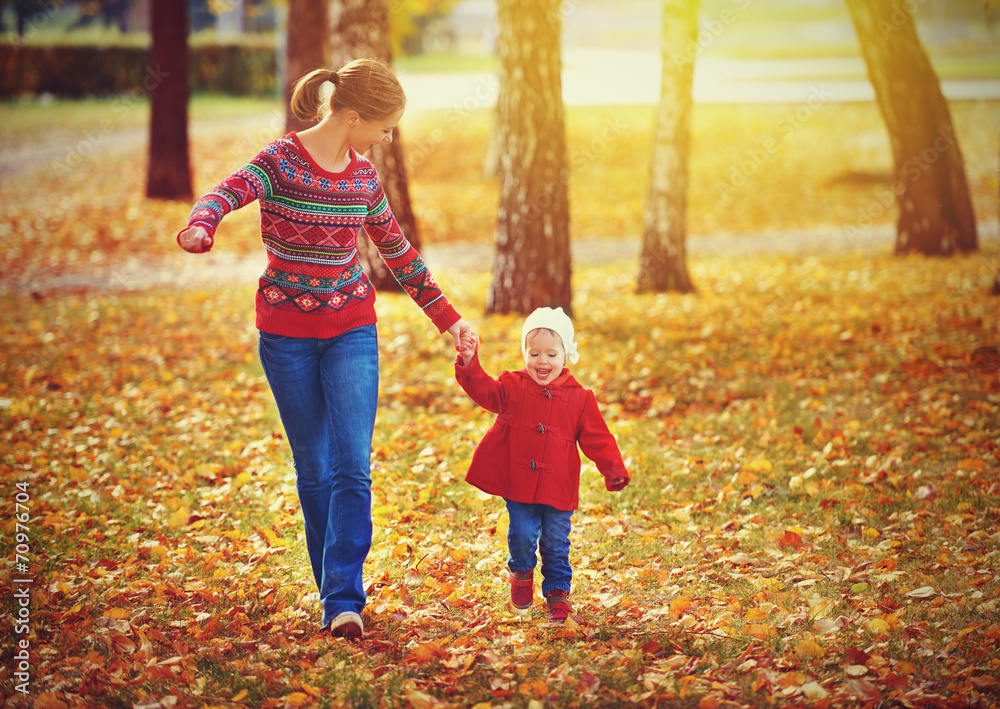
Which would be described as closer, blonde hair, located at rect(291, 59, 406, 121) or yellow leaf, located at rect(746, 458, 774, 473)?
blonde hair, located at rect(291, 59, 406, 121)

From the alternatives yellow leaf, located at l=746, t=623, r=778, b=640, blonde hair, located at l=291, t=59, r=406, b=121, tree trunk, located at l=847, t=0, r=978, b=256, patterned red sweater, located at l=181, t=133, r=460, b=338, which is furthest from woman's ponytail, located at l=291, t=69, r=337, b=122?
tree trunk, located at l=847, t=0, r=978, b=256

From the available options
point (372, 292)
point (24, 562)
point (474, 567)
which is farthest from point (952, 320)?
point (24, 562)

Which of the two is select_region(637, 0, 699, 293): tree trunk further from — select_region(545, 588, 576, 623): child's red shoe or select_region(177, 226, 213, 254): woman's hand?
select_region(177, 226, 213, 254): woman's hand

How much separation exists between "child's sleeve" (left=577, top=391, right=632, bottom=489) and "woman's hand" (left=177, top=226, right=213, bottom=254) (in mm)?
1658

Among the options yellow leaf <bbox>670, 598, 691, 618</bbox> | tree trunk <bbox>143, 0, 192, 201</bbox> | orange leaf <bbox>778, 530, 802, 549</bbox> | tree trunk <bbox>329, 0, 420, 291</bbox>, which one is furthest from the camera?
tree trunk <bbox>143, 0, 192, 201</bbox>

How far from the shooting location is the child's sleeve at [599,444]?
12.3ft

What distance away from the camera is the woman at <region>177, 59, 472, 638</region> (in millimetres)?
3508

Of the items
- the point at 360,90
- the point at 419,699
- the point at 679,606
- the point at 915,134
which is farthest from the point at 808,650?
the point at 915,134

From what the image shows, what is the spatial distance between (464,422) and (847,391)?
3135 millimetres

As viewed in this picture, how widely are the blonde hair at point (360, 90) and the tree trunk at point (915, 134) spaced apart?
34.1 feet

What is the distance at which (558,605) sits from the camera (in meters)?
4.06

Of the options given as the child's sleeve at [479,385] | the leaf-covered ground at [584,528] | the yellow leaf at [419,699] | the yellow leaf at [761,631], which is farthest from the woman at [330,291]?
the yellow leaf at [761,631]

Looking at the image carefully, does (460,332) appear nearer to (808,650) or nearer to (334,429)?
(334,429)

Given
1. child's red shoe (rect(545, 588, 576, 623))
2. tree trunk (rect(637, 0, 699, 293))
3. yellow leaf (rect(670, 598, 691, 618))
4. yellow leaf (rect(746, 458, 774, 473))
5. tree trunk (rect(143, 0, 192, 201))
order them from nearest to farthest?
1. child's red shoe (rect(545, 588, 576, 623))
2. yellow leaf (rect(670, 598, 691, 618))
3. yellow leaf (rect(746, 458, 774, 473))
4. tree trunk (rect(637, 0, 699, 293))
5. tree trunk (rect(143, 0, 192, 201))
